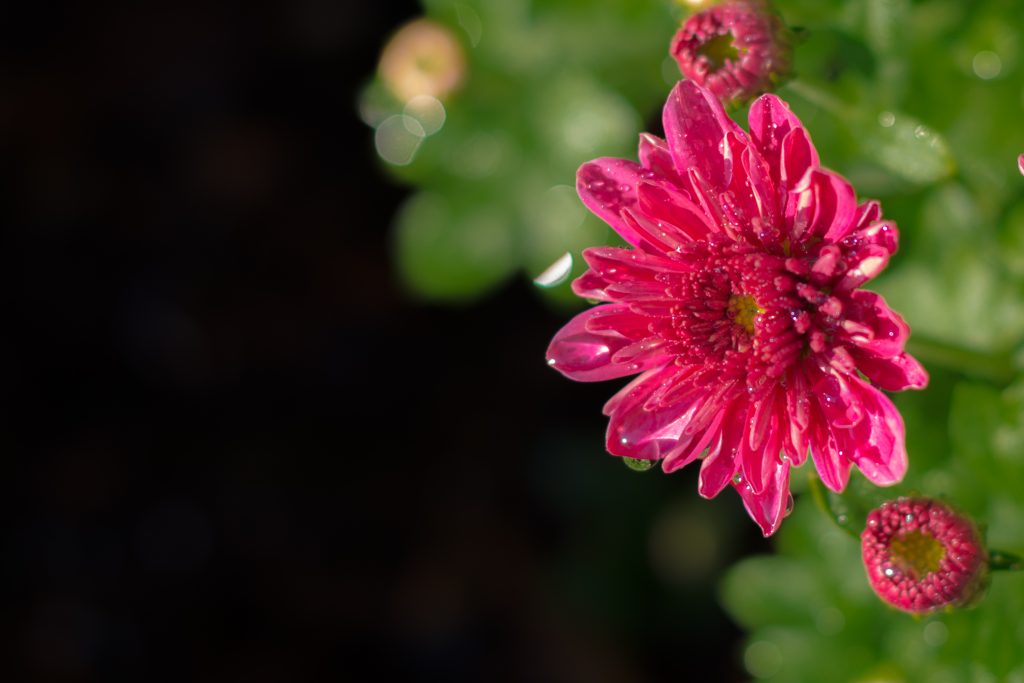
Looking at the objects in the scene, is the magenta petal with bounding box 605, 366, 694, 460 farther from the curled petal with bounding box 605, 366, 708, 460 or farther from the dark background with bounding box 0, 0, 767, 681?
the dark background with bounding box 0, 0, 767, 681

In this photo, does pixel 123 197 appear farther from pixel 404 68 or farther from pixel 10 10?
pixel 404 68

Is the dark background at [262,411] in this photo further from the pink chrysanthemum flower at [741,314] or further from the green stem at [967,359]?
the pink chrysanthemum flower at [741,314]

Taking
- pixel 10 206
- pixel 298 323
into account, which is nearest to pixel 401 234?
pixel 298 323

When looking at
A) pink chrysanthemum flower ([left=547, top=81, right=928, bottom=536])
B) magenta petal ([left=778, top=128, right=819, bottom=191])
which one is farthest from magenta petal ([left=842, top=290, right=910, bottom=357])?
magenta petal ([left=778, top=128, right=819, bottom=191])

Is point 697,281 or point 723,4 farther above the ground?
point 723,4

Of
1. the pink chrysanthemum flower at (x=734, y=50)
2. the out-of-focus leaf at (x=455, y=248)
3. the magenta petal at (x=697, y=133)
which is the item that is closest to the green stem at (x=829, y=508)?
the magenta petal at (x=697, y=133)
